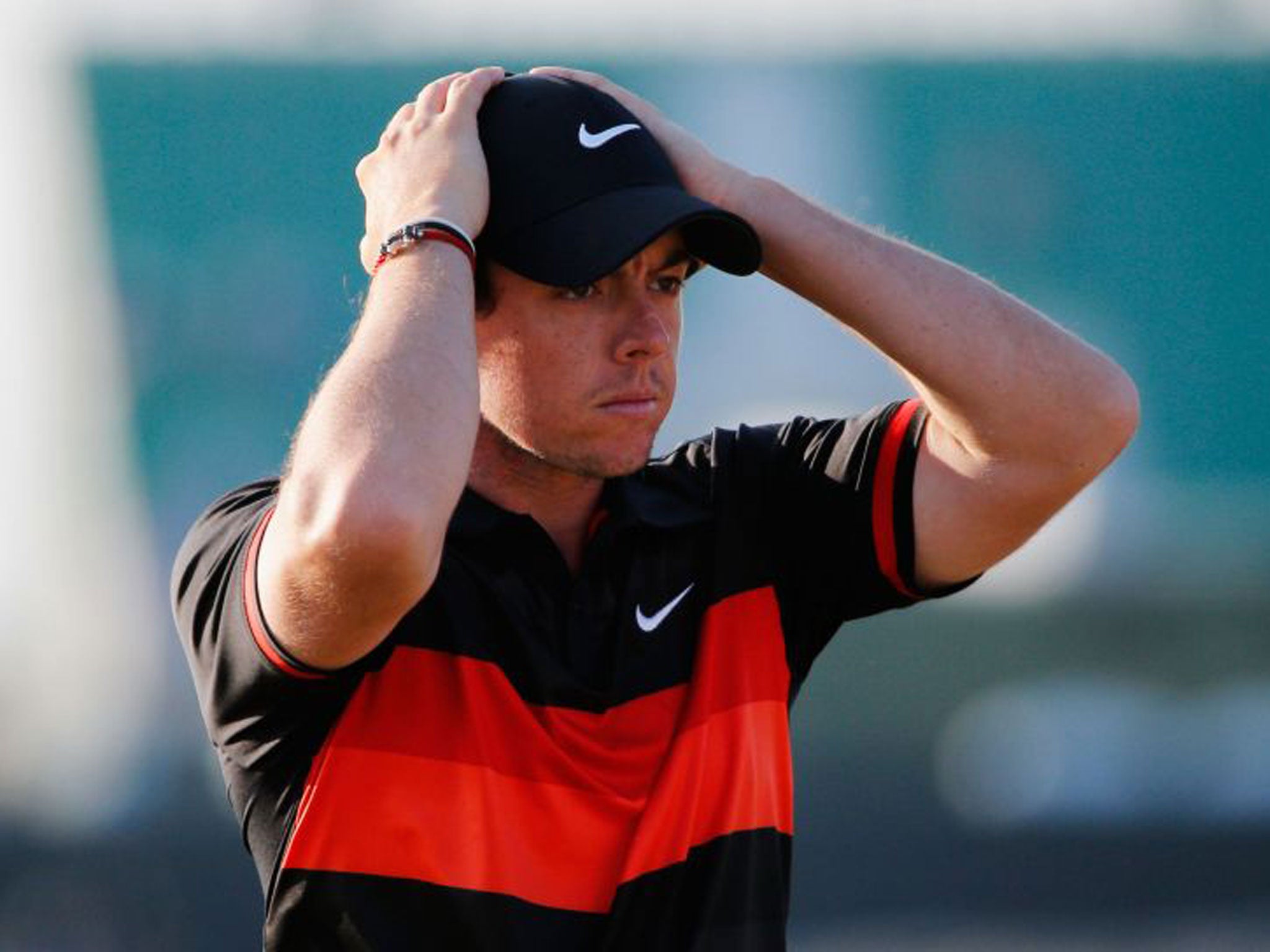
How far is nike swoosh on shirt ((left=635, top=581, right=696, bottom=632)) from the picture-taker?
8.82ft

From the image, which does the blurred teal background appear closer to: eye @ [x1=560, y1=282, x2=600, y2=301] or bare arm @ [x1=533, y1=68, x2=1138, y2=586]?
bare arm @ [x1=533, y1=68, x2=1138, y2=586]

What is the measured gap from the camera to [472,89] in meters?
2.72

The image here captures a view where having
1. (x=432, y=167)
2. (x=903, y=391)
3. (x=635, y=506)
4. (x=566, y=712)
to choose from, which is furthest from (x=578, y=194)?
(x=903, y=391)

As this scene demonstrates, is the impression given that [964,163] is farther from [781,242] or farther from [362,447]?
[362,447]

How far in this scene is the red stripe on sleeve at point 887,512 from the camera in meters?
2.78

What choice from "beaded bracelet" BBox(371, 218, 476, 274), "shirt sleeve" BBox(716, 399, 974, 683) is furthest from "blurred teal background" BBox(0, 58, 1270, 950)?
"beaded bracelet" BBox(371, 218, 476, 274)

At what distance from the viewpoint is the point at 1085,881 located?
6.39 metres

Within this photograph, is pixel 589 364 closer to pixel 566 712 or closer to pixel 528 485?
pixel 528 485

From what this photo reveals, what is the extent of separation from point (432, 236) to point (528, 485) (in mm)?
386

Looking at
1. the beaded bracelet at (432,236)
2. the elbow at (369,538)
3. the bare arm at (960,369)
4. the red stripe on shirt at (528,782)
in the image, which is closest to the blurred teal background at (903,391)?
the bare arm at (960,369)

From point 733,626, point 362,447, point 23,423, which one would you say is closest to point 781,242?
point 733,626

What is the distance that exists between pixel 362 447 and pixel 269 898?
1.84 feet

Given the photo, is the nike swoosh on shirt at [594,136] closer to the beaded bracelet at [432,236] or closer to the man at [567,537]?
the man at [567,537]

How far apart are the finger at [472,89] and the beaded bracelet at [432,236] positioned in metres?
0.23
